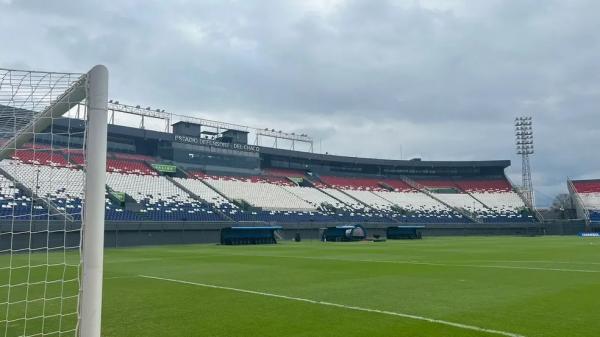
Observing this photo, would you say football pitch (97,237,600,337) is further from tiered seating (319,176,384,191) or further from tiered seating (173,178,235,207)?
tiered seating (319,176,384,191)

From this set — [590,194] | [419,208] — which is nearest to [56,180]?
[419,208]

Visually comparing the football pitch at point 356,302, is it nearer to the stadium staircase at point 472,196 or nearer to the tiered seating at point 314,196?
the tiered seating at point 314,196

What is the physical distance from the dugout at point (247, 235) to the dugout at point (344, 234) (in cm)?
694

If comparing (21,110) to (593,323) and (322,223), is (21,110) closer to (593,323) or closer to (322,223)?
(593,323)

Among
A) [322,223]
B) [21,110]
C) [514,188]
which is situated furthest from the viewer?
[514,188]

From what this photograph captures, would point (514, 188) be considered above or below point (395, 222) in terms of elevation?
above

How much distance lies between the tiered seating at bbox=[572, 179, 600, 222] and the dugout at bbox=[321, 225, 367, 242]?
4555 centimetres

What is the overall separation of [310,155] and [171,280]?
211ft

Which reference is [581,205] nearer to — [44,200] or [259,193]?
[259,193]

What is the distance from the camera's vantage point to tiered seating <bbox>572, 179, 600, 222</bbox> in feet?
246

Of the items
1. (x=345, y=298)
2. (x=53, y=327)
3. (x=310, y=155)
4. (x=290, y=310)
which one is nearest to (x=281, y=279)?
(x=345, y=298)

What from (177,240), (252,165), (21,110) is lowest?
(177,240)

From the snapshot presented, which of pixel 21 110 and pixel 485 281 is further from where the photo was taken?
pixel 485 281

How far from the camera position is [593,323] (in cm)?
823
